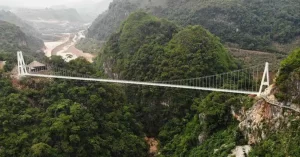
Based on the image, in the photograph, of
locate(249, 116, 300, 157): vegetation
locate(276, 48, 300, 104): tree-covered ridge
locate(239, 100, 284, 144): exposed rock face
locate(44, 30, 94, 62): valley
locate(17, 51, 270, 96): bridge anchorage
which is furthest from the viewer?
locate(44, 30, 94, 62): valley

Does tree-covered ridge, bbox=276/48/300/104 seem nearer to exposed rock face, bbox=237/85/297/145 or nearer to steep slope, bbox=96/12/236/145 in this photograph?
exposed rock face, bbox=237/85/297/145

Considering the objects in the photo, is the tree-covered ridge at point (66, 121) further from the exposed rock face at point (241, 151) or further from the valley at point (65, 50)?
the valley at point (65, 50)

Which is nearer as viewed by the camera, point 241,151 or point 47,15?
point 241,151

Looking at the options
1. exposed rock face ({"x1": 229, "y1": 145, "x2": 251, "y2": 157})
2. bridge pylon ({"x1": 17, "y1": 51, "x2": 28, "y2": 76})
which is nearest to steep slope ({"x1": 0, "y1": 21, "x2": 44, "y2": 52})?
bridge pylon ({"x1": 17, "y1": 51, "x2": 28, "y2": 76})

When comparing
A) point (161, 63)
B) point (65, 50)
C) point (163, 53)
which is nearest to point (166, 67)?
point (161, 63)

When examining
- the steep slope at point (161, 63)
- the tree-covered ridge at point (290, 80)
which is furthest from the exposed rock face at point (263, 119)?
the steep slope at point (161, 63)

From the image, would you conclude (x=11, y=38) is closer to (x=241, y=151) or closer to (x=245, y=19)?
(x=245, y=19)
